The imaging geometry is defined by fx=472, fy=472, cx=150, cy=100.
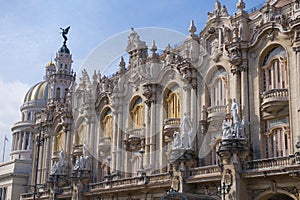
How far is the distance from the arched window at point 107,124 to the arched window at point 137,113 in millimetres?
3494

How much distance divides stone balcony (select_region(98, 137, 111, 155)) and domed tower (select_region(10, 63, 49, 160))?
3796cm

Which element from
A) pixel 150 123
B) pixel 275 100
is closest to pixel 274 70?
pixel 275 100

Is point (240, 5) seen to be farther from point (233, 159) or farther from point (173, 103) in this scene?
point (233, 159)

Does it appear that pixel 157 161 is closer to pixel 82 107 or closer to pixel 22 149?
pixel 82 107

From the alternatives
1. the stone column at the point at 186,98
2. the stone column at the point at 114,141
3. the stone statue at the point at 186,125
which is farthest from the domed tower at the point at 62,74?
the stone statue at the point at 186,125

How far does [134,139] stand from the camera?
45.9 metres

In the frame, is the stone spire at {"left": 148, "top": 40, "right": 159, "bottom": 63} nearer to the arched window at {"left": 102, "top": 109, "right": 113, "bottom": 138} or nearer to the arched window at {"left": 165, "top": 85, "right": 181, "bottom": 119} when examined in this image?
the arched window at {"left": 165, "top": 85, "right": 181, "bottom": 119}

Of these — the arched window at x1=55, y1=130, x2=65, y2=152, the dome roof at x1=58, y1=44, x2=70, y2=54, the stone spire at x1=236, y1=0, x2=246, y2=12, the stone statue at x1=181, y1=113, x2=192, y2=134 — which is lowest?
the stone statue at x1=181, y1=113, x2=192, y2=134

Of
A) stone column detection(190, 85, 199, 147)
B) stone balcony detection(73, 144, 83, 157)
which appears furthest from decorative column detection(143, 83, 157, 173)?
stone balcony detection(73, 144, 83, 157)

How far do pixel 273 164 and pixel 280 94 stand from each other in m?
5.38

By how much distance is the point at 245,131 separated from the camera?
34.7 meters

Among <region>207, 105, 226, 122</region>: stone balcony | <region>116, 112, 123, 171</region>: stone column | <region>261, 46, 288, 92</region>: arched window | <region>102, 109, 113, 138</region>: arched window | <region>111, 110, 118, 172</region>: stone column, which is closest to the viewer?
<region>261, 46, 288, 92</region>: arched window

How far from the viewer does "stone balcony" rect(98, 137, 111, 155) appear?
49750mm

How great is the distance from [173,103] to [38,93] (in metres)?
51.6
